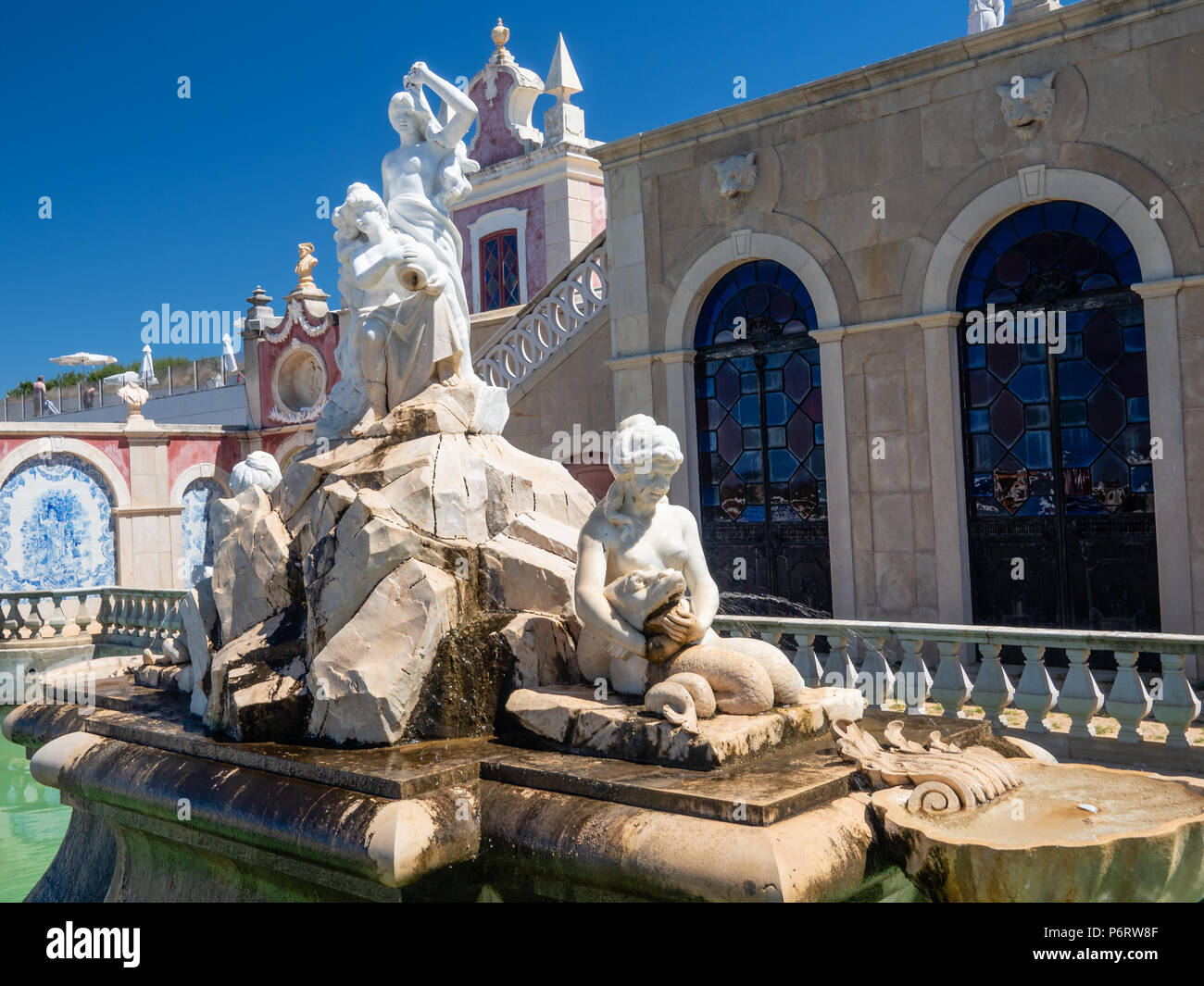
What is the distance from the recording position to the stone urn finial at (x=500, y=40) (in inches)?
866

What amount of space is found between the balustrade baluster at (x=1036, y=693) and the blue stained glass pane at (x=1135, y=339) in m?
3.90

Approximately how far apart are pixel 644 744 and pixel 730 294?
843cm

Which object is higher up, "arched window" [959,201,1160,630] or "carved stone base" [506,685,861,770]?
"arched window" [959,201,1160,630]

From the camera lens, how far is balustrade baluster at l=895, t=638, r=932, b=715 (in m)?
7.05

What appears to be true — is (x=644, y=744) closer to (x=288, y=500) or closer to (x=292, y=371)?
(x=288, y=500)

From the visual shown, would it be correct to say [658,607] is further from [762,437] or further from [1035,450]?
[762,437]

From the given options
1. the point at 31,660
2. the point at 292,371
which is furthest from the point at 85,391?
the point at 31,660

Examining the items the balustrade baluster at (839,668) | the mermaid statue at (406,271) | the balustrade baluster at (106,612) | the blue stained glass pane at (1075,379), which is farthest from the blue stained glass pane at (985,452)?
the balustrade baluster at (106,612)

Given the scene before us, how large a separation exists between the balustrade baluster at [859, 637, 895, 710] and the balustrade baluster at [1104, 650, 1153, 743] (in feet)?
4.57

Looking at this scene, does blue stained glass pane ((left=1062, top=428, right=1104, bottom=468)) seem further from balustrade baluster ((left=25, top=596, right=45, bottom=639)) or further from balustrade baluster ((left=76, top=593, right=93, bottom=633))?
balustrade baluster ((left=25, top=596, right=45, bottom=639))

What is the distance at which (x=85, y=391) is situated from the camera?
31812mm

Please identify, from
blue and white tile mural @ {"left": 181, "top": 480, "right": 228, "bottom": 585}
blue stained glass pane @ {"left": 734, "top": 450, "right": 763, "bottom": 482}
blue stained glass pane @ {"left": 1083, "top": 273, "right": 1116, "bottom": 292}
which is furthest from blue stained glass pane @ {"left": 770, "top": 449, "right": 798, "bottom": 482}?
blue and white tile mural @ {"left": 181, "top": 480, "right": 228, "bottom": 585}

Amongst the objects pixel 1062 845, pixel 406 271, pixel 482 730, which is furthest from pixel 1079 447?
pixel 1062 845

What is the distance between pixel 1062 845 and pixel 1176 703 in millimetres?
3213
